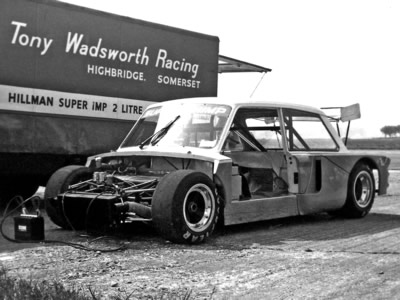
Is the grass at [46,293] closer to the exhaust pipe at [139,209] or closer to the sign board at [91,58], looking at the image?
the exhaust pipe at [139,209]

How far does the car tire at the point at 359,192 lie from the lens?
7961 mm

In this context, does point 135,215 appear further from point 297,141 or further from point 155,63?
point 155,63

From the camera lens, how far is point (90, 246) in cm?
568

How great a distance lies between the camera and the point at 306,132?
7.91 metres

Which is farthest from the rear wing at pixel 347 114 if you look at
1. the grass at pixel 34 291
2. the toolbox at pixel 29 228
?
the grass at pixel 34 291

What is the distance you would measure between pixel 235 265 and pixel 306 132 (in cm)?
346

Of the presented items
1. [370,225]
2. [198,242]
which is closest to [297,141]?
[370,225]

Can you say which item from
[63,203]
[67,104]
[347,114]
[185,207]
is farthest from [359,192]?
[67,104]

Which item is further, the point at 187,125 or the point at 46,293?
the point at 187,125

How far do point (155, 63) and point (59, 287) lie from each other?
6354 millimetres

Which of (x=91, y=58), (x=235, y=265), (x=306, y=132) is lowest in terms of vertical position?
(x=235, y=265)

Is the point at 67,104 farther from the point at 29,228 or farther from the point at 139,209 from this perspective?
the point at 139,209

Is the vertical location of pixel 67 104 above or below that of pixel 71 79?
below

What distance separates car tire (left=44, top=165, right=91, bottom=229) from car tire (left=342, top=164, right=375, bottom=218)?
3.48 metres
